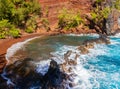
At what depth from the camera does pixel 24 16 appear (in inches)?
1452

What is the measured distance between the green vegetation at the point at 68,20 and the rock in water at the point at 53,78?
18.6m

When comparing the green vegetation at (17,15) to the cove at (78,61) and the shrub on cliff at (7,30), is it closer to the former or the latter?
the shrub on cliff at (7,30)

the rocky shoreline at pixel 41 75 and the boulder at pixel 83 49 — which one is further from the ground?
the rocky shoreline at pixel 41 75

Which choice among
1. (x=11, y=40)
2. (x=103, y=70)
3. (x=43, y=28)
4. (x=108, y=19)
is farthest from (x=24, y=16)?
(x=103, y=70)

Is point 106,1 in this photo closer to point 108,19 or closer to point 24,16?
point 108,19

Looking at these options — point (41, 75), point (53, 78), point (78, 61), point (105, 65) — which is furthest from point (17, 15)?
point (53, 78)

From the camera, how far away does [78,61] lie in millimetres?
23359

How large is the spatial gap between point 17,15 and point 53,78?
19573 mm

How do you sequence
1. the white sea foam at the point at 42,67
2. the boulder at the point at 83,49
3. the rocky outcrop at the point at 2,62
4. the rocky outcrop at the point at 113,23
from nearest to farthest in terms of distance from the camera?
the white sea foam at the point at 42,67
the rocky outcrop at the point at 2,62
the boulder at the point at 83,49
the rocky outcrop at the point at 113,23

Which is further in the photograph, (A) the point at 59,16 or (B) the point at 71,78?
(A) the point at 59,16

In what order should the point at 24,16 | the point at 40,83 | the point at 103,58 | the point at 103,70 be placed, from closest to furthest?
the point at 40,83, the point at 103,70, the point at 103,58, the point at 24,16

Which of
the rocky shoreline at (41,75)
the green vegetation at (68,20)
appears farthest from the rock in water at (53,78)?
the green vegetation at (68,20)

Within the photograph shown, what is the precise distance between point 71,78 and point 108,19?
20.3m

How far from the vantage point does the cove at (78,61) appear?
61.1 ft
